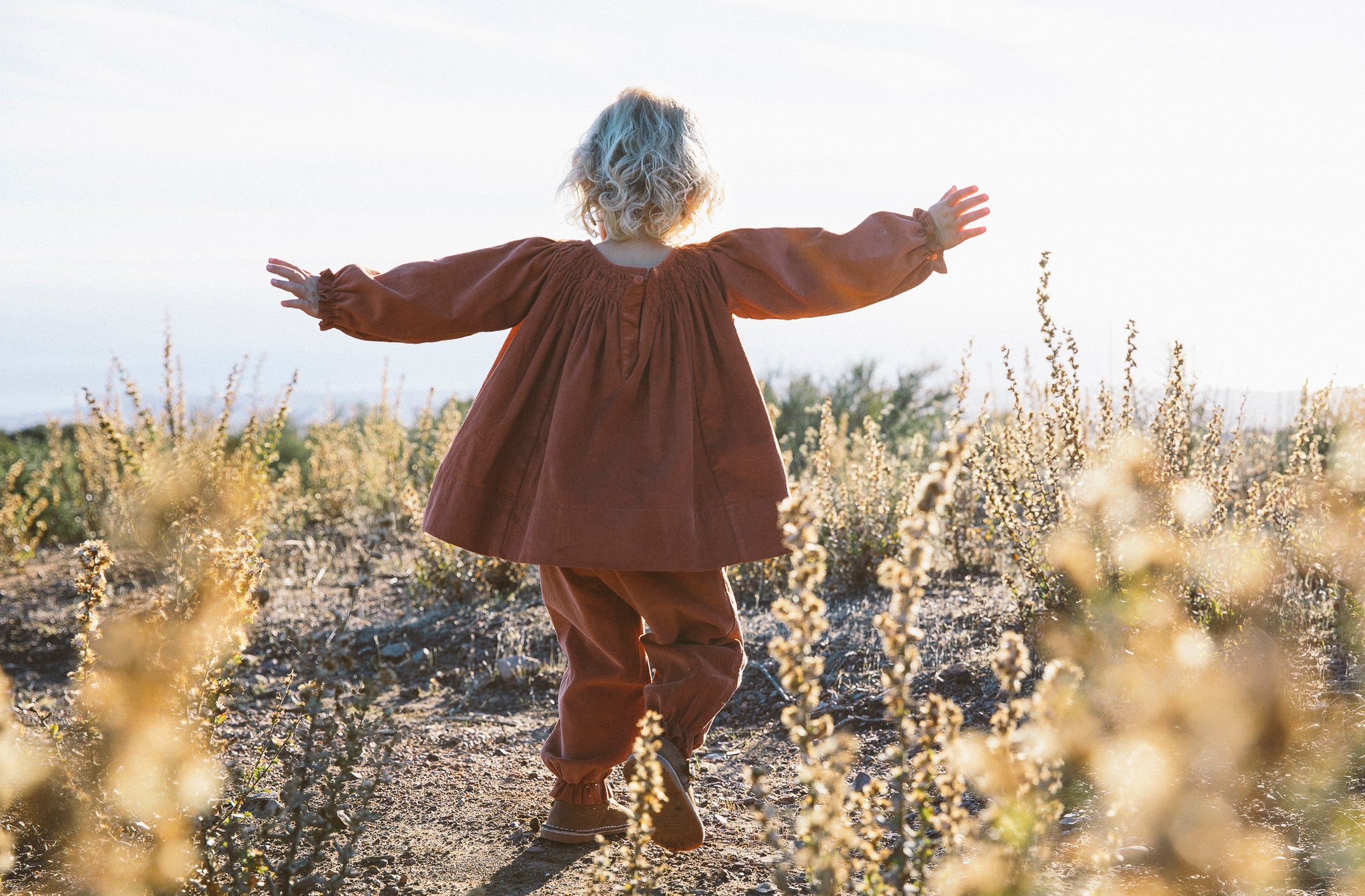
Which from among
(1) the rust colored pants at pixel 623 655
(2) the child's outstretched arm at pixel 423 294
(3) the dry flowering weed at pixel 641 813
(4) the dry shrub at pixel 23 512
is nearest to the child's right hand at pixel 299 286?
(2) the child's outstretched arm at pixel 423 294

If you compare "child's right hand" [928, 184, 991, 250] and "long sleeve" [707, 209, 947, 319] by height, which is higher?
"child's right hand" [928, 184, 991, 250]

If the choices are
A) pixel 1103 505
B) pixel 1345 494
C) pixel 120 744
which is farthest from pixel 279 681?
pixel 1345 494

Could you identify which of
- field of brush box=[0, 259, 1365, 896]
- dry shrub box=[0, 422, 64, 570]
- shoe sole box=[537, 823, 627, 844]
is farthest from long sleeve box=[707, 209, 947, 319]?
dry shrub box=[0, 422, 64, 570]

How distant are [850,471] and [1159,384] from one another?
196 cm

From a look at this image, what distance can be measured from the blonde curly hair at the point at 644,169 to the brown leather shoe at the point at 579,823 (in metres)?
1.50

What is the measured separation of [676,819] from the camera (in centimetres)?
225

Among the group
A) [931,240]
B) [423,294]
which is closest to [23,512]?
[423,294]

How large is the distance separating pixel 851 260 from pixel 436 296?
1.08m

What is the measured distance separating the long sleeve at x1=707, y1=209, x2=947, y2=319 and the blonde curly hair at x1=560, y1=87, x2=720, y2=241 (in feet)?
0.66

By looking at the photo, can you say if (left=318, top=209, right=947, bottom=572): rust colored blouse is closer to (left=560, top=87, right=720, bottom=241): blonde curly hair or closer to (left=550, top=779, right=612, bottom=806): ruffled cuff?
(left=560, top=87, right=720, bottom=241): blonde curly hair

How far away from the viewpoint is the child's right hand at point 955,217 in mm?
2574

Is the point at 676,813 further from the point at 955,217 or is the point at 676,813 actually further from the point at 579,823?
the point at 955,217

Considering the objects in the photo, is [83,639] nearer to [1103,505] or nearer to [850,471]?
[1103,505]

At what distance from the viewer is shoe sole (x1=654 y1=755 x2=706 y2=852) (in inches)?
87.2
